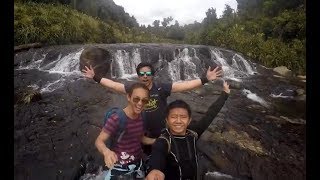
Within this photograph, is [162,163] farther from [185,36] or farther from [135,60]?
[135,60]

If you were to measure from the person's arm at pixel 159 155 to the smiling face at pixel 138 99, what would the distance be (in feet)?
1.08

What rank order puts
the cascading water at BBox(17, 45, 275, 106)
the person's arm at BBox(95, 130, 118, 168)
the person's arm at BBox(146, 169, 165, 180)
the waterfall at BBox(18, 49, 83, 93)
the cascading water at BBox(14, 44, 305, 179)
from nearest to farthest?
1. the person's arm at BBox(146, 169, 165, 180)
2. the person's arm at BBox(95, 130, 118, 168)
3. the cascading water at BBox(14, 44, 305, 179)
4. the cascading water at BBox(17, 45, 275, 106)
5. the waterfall at BBox(18, 49, 83, 93)

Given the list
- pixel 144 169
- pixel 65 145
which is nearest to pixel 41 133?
pixel 65 145

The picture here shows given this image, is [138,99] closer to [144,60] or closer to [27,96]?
[27,96]

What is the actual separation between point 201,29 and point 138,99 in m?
4.65

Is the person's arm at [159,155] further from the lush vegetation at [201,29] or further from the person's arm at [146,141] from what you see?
the lush vegetation at [201,29]

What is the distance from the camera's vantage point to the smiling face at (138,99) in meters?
2.23

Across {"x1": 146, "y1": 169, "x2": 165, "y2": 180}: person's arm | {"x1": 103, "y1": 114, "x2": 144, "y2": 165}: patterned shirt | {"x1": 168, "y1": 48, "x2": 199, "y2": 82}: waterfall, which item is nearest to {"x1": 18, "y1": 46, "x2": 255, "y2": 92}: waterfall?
{"x1": 168, "y1": 48, "x2": 199, "y2": 82}: waterfall

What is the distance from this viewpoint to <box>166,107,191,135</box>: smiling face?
2.09m

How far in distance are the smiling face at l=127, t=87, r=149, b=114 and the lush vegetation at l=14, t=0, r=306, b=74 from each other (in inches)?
119

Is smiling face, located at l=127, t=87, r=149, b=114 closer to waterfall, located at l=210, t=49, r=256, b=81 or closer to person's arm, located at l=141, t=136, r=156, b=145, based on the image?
person's arm, located at l=141, t=136, r=156, b=145
